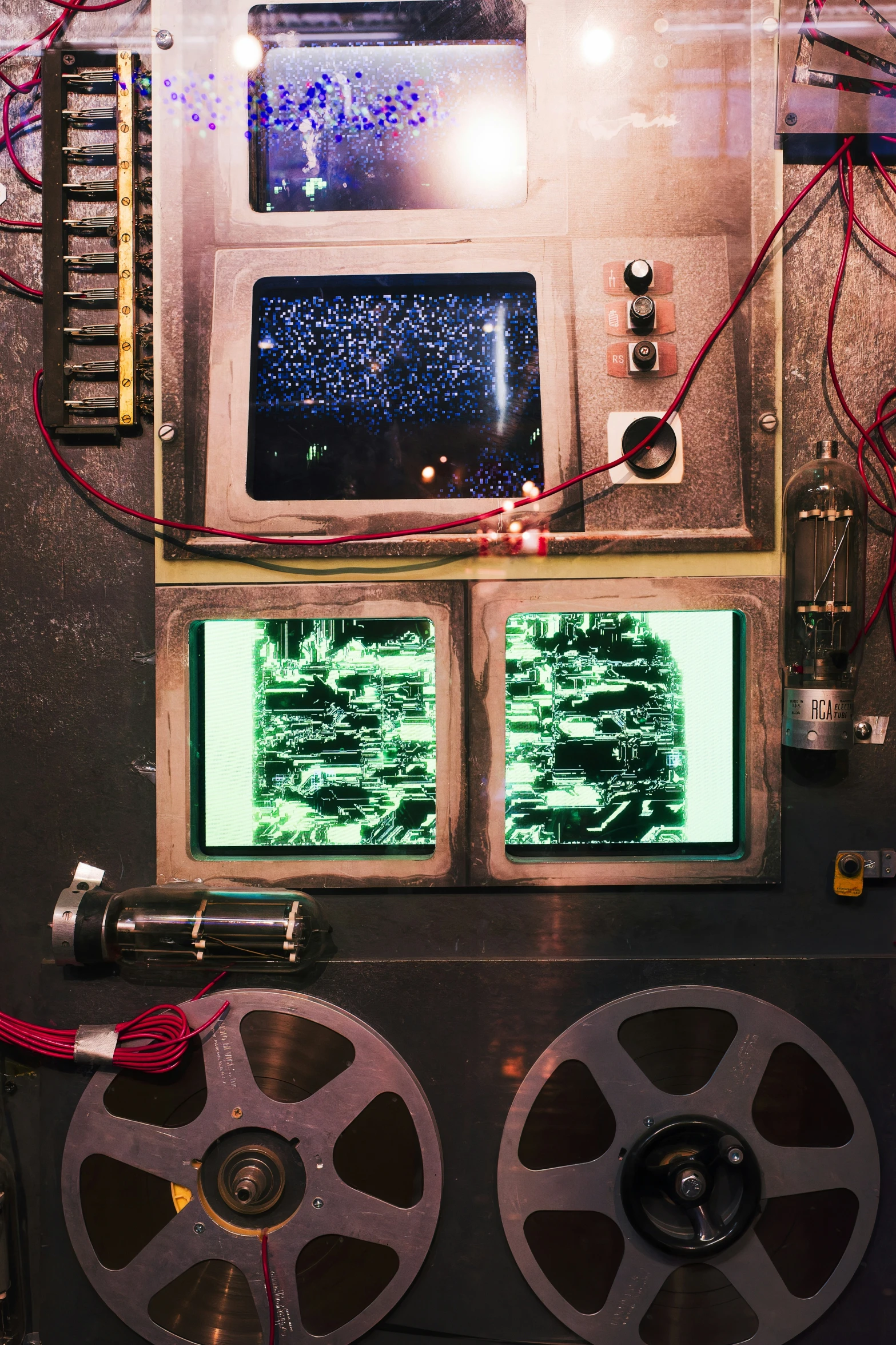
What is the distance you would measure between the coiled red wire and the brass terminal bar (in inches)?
56.2

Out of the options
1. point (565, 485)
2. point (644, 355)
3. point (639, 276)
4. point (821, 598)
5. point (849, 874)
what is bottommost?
point (849, 874)

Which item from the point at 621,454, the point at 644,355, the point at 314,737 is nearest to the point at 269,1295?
the point at 314,737

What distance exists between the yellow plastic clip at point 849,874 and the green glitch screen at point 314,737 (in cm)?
100

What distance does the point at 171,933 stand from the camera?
171cm

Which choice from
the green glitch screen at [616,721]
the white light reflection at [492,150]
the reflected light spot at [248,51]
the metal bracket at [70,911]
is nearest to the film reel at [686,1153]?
the green glitch screen at [616,721]

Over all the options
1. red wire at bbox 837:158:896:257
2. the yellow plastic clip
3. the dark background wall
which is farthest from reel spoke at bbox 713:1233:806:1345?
red wire at bbox 837:158:896:257

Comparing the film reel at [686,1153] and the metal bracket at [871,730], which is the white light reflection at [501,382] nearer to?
the metal bracket at [871,730]

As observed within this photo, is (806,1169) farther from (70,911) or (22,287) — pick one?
(22,287)

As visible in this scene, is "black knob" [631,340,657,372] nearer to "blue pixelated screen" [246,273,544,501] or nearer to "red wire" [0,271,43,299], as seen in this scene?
"blue pixelated screen" [246,273,544,501]

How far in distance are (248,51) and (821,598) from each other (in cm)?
185

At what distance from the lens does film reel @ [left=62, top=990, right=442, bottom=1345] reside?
5.58 ft

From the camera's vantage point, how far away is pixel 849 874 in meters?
1.77

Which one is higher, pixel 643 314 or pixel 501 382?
pixel 643 314

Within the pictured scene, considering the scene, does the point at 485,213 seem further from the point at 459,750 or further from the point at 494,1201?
the point at 494,1201
